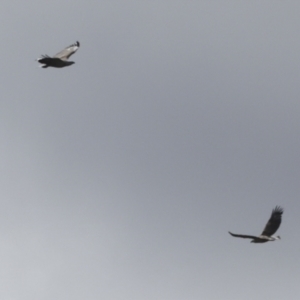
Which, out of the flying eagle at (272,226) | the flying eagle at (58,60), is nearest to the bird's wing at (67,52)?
the flying eagle at (58,60)

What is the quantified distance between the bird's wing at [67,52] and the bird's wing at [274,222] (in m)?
19.9

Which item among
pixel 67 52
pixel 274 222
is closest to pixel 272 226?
pixel 274 222

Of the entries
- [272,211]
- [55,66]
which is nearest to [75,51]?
[55,66]

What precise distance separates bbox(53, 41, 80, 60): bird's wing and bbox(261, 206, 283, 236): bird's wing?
785 inches

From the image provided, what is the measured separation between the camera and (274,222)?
81625 mm

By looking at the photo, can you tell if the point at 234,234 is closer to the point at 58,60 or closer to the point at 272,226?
the point at 272,226

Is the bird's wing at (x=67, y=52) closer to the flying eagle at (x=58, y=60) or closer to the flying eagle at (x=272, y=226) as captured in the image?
the flying eagle at (x=58, y=60)

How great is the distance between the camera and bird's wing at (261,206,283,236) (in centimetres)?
8100

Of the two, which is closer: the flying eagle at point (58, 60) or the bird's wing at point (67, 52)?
the flying eagle at point (58, 60)

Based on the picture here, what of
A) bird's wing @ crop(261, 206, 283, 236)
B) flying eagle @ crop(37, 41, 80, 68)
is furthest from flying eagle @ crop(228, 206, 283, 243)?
flying eagle @ crop(37, 41, 80, 68)

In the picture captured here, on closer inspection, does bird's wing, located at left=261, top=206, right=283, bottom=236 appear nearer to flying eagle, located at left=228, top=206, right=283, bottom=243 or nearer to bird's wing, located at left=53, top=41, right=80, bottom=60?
flying eagle, located at left=228, top=206, right=283, bottom=243

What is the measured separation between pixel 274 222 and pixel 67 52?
67.8 ft

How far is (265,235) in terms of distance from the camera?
80.0 meters

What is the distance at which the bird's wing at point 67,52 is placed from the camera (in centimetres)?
7933
